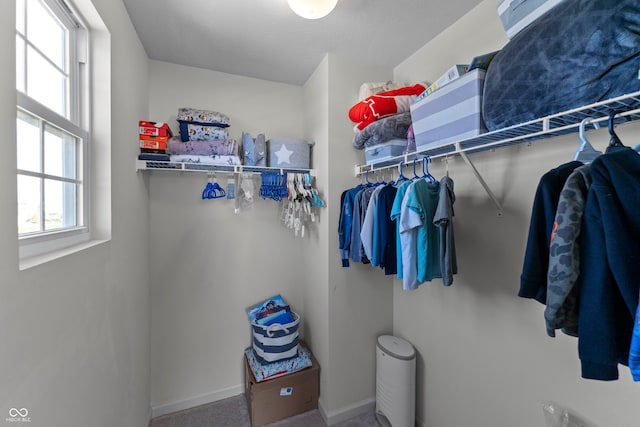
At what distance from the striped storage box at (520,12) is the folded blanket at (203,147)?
1701 mm

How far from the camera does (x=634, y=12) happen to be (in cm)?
65

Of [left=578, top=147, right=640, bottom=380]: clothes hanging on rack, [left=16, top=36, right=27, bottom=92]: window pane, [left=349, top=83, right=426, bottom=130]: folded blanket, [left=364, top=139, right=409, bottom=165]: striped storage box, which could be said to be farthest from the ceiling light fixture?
[left=578, top=147, right=640, bottom=380]: clothes hanging on rack

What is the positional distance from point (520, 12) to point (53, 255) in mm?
1865

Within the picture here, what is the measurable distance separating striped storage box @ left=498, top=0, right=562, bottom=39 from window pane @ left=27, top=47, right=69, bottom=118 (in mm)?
1727

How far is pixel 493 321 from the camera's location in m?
1.32

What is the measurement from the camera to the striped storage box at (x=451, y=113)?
1070mm

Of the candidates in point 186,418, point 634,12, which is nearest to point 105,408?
point 186,418

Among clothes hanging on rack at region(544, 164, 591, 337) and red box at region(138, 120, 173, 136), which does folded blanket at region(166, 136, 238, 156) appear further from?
clothes hanging on rack at region(544, 164, 591, 337)

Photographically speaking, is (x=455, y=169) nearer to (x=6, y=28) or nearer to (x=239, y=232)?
(x=239, y=232)

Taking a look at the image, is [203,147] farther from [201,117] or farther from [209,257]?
[209,257]

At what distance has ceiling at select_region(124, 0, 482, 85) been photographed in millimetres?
1419

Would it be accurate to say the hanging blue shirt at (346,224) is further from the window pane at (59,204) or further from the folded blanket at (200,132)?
the window pane at (59,204)

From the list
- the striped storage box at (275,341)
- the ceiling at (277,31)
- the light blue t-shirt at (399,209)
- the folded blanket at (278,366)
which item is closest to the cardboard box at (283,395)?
the folded blanket at (278,366)

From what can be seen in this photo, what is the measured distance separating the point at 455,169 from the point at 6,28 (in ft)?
6.07
